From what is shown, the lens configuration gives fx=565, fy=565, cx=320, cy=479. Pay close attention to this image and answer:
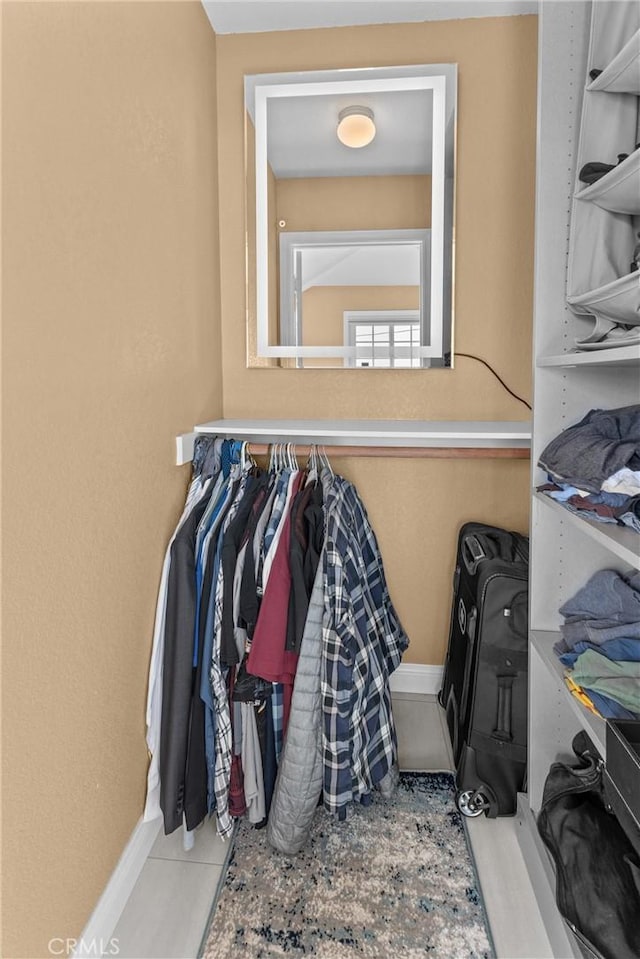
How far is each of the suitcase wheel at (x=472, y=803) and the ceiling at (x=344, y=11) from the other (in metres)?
2.36

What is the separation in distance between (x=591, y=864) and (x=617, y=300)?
1110mm

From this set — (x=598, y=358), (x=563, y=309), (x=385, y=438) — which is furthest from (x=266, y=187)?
(x=598, y=358)

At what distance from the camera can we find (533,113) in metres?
1.85

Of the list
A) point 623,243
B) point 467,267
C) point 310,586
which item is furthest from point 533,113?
point 310,586

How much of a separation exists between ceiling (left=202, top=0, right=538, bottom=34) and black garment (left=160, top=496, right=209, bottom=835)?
67.0 inches

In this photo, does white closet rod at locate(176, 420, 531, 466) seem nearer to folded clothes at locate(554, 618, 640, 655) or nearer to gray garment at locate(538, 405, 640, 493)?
gray garment at locate(538, 405, 640, 493)

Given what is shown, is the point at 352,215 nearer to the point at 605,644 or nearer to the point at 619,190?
the point at 619,190

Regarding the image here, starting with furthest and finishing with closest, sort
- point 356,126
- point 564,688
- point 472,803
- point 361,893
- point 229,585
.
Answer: point 356,126, point 472,803, point 229,585, point 361,893, point 564,688

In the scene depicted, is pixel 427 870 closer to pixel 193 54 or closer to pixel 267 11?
pixel 193 54

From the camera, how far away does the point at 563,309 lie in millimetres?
1387

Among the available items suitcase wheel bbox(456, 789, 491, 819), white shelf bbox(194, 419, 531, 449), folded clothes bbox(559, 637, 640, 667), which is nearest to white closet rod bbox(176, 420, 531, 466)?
white shelf bbox(194, 419, 531, 449)

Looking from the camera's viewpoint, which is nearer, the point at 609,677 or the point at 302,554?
the point at 609,677

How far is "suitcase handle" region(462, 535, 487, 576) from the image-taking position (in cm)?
175

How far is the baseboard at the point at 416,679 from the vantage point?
6.99ft
